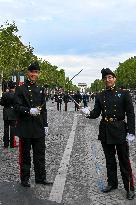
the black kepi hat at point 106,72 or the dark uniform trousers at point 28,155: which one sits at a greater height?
the black kepi hat at point 106,72

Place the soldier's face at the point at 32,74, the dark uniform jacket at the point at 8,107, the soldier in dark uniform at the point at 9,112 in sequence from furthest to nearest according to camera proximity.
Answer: the dark uniform jacket at the point at 8,107
the soldier in dark uniform at the point at 9,112
the soldier's face at the point at 32,74

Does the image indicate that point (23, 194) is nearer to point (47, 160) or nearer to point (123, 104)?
point (123, 104)

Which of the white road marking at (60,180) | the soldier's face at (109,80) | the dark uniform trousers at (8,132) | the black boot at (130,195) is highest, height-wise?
the soldier's face at (109,80)

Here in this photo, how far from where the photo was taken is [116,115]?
308 inches

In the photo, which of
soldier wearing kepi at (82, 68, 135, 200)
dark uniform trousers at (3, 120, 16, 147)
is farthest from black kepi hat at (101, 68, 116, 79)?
dark uniform trousers at (3, 120, 16, 147)

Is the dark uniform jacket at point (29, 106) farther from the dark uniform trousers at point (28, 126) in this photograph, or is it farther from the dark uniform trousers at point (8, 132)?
the dark uniform trousers at point (8, 132)

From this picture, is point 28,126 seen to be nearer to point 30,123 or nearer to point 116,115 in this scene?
point 30,123

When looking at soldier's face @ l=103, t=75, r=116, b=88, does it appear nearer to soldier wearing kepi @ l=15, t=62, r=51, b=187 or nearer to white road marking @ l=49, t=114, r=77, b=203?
soldier wearing kepi @ l=15, t=62, r=51, b=187

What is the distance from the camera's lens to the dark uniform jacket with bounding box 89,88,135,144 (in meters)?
7.75

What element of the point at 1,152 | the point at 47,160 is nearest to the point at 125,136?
the point at 47,160

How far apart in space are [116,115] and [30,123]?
4.96 feet

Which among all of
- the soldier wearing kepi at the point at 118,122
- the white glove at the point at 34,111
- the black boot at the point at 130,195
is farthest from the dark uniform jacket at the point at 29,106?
the black boot at the point at 130,195

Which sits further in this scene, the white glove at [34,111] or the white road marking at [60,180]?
the white glove at [34,111]

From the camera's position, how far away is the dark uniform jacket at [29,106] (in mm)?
8406
